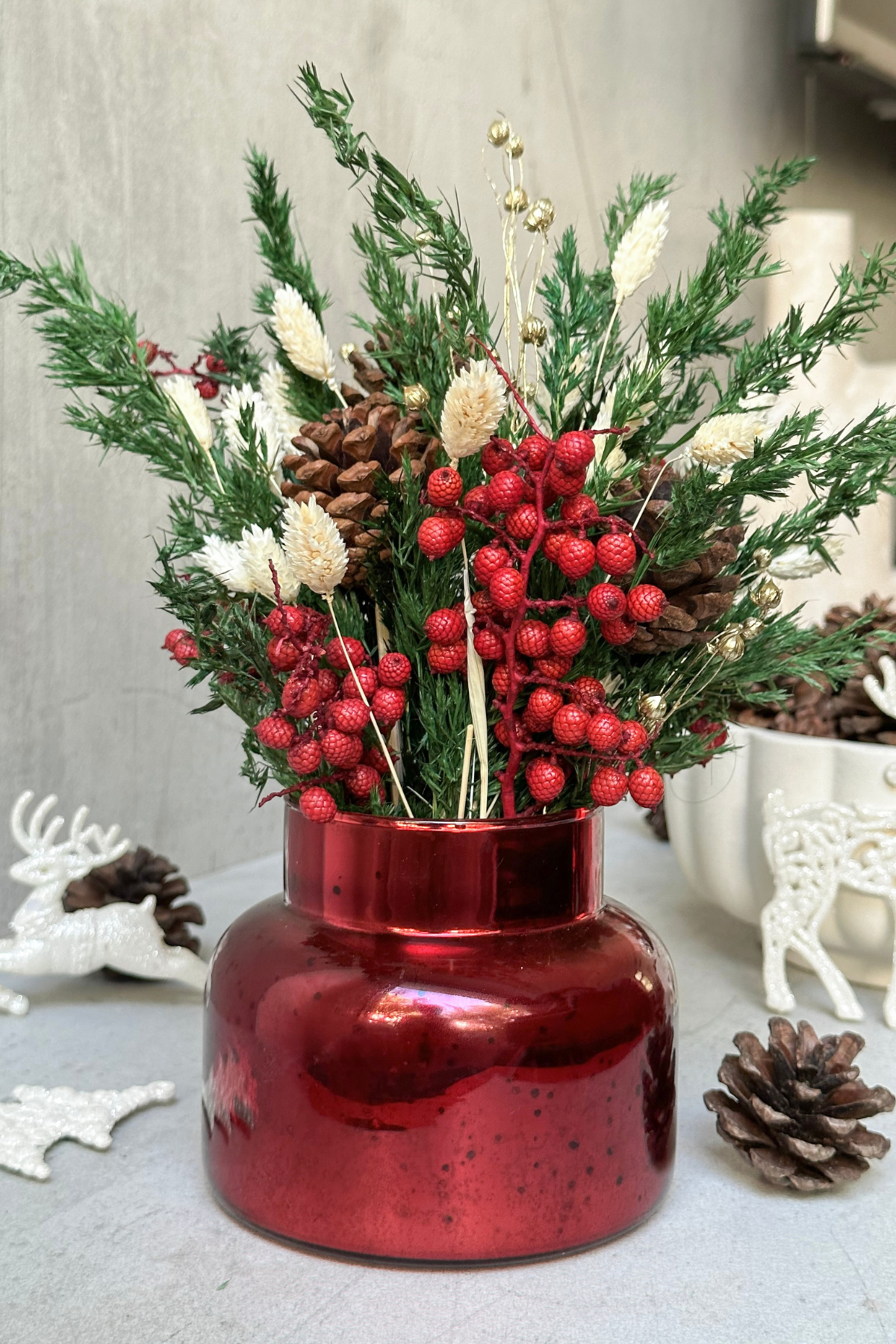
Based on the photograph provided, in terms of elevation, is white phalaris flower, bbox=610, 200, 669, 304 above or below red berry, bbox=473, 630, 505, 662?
above

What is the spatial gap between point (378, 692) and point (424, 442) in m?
0.09

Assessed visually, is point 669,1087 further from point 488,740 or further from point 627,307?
point 627,307

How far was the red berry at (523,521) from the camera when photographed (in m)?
0.37

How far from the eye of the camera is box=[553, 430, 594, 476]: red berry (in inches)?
13.9

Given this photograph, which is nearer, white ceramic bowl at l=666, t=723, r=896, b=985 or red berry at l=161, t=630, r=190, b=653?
red berry at l=161, t=630, r=190, b=653

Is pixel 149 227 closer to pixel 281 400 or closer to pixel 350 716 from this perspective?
pixel 281 400

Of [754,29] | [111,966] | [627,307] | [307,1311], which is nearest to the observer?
[307,1311]

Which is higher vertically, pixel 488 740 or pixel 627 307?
pixel 627 307

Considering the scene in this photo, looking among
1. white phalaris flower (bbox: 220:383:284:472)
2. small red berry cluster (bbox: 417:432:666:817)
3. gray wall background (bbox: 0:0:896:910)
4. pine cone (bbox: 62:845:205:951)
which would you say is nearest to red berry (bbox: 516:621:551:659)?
small red berry cluster (bbox: 417:432:666:817)

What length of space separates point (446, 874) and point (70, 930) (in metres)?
0.31

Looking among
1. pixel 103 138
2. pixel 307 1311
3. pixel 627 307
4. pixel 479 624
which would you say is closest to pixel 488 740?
pixel 479 624

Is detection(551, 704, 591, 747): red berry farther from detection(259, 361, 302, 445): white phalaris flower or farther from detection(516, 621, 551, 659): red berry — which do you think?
detection(259, 361, 302, 445): white phalaris flower

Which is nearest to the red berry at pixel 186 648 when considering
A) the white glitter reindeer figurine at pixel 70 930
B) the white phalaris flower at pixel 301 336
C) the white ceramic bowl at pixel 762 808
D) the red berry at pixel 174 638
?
the red berry at pixel 174 638

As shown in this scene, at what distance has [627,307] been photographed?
1.15 meters
